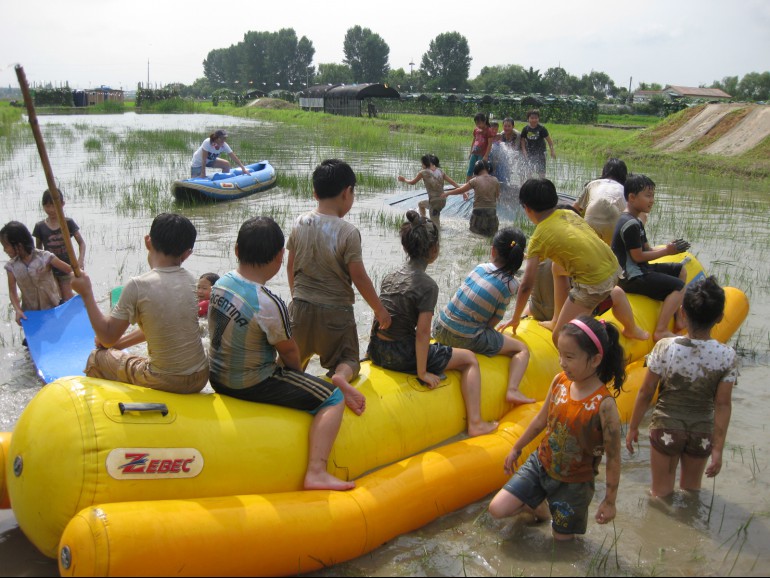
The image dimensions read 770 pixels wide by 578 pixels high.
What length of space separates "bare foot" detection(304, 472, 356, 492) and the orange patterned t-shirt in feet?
3.37

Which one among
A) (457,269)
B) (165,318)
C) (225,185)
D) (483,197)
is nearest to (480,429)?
(165,318)

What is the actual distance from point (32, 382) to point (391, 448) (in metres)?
Result: 3.22

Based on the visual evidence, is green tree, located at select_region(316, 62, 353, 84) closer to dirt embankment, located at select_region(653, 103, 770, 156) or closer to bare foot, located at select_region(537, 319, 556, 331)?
dirt embankment, located at select_region(653, 103, 770, 156)

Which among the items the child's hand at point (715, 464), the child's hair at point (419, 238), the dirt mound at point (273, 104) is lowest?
the child's hand at point (715, 464)

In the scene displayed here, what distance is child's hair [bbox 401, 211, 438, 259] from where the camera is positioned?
4355 millimetres

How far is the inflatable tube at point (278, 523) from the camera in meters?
2.93

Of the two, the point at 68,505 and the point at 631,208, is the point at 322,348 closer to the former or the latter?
the point at 68,505

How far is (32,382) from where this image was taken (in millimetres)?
5672

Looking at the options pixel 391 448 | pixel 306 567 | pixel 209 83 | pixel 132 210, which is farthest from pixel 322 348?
pixel 209 83

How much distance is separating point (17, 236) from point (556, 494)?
473 centimetres

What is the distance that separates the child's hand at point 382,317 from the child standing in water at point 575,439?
107 centimetres

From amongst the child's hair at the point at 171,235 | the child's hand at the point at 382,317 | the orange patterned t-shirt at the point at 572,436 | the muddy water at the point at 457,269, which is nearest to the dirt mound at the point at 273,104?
the muddy water at the point at 457,269

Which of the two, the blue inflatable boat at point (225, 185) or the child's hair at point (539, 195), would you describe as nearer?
the child's hair at point (539, 195)

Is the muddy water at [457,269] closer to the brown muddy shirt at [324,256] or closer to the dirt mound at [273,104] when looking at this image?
the brown muddy shirt at [324,256]
